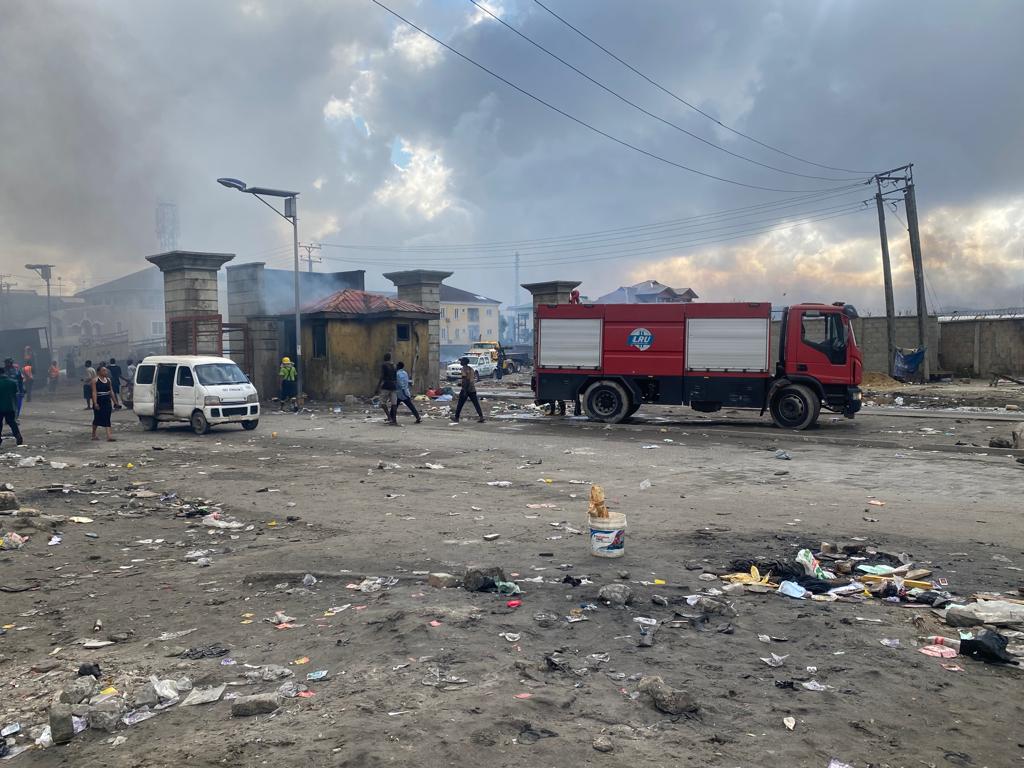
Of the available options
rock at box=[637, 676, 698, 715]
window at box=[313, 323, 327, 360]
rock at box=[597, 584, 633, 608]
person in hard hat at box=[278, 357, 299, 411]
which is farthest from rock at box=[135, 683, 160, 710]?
window at box=[313, 323, 327, 360]

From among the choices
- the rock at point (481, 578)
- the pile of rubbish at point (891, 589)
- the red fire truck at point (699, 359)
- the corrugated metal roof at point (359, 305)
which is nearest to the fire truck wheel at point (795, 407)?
the red fire truck at point (699, 359)

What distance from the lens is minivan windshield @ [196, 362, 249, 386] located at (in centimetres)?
1673

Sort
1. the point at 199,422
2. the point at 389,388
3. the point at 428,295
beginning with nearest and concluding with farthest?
the point at 199,422
the point at 389,388
the point at 428,295

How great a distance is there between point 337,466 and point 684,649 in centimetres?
857

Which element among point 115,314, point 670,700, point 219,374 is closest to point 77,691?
point 670,700

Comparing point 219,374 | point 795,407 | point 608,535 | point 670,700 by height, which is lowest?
point 670,700

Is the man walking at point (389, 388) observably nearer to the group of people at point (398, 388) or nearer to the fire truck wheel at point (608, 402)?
the group of people at point (398, 388)

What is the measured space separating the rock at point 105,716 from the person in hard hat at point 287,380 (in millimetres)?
19726

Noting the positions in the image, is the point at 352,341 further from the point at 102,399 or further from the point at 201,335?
the point at 102,399

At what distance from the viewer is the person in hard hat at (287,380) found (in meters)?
22.9

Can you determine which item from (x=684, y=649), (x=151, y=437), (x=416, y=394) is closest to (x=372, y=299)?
(x=416, y=394)

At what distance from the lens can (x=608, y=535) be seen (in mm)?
6172

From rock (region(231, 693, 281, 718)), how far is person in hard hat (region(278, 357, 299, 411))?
1994 centimetres

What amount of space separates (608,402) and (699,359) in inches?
90.7
